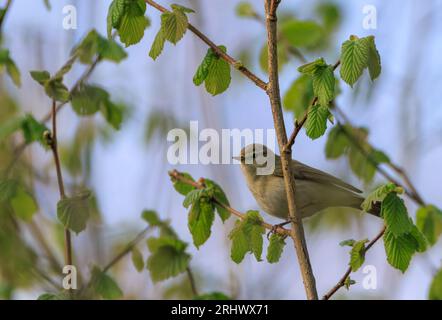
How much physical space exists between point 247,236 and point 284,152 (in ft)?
1.50

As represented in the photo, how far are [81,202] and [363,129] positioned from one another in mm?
1758

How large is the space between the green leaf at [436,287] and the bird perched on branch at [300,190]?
0.83m

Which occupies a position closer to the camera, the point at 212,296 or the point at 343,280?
the point at 343,280

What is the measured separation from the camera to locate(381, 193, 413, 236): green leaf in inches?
91.8

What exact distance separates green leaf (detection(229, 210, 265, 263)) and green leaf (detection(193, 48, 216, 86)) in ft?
1.83

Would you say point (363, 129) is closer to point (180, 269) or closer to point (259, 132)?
point (259, 132)

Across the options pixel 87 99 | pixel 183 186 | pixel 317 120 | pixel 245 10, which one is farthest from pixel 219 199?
pixel 245 10

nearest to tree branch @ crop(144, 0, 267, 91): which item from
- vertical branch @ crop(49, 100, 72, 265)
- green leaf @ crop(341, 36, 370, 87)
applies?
green leaf @ crop(341, 36, 370, 87)

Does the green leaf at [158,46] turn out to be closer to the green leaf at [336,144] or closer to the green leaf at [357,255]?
the green leaf at [357,255]

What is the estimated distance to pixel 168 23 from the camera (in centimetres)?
249

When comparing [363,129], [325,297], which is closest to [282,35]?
[363,129]

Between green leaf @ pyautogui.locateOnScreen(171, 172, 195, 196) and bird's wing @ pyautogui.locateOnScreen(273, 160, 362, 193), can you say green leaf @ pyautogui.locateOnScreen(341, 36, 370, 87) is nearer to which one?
green leaf @ pyautogui.locateOnScreen(171, 172, 195, 196)

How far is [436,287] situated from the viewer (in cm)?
331

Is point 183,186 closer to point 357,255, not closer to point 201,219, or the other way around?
point 201,219
